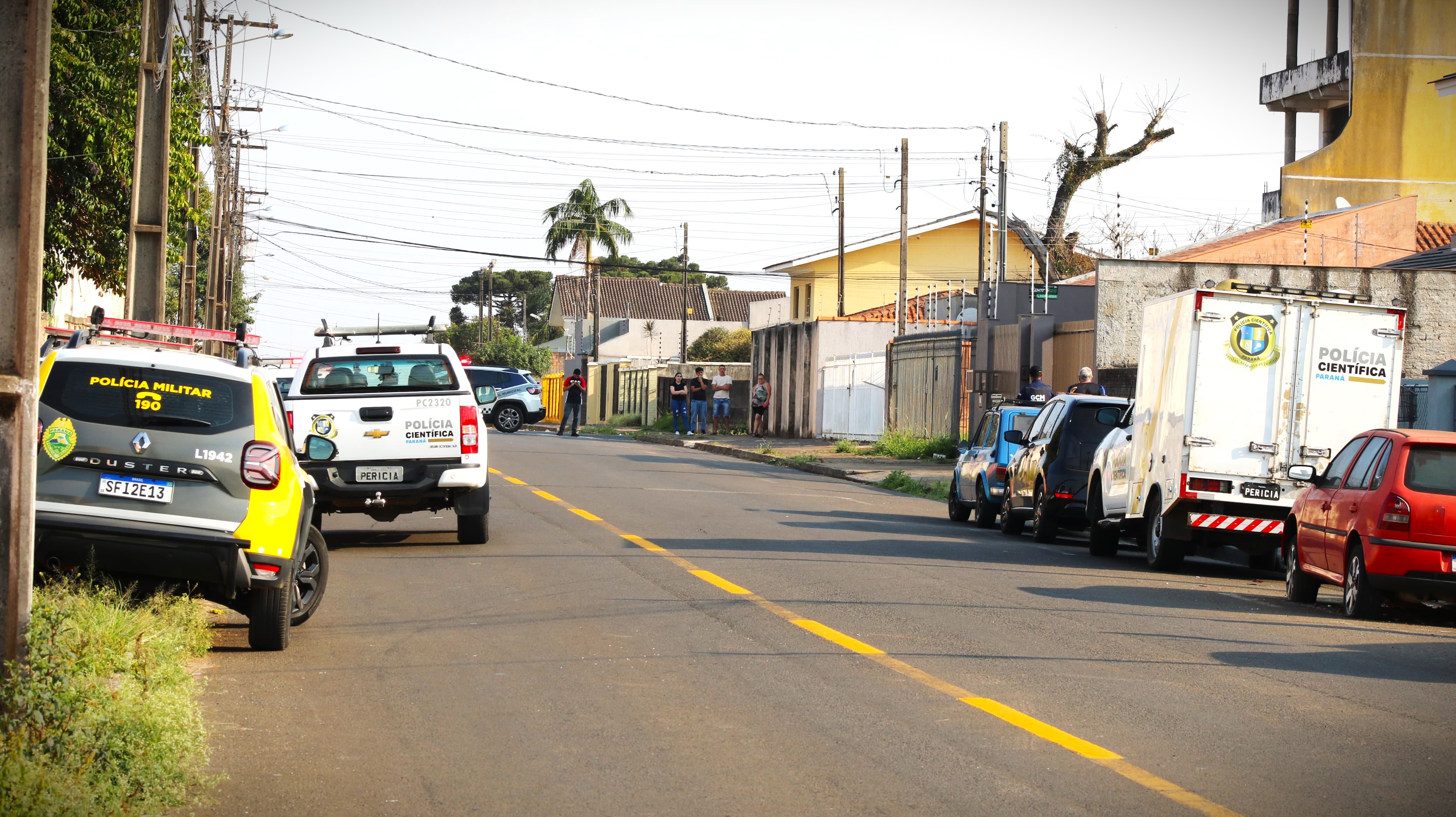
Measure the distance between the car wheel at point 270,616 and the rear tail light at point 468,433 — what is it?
5187 mm

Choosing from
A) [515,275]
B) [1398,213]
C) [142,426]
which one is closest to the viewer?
[142,426]

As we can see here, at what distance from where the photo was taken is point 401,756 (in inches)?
250

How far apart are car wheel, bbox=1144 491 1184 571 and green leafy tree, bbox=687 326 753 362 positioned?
56.6 meters

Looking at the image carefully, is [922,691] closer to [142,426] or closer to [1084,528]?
[142,426]

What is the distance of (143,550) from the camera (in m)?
8.06

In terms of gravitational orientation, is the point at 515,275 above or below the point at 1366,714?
above

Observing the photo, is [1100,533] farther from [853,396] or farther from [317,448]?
[853,396]

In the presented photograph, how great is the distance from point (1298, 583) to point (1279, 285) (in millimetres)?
14277

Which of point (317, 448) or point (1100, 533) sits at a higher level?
point (317, 448)

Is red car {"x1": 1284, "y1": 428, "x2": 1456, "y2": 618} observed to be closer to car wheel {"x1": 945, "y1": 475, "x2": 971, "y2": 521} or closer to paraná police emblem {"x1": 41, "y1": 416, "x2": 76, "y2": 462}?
car wheel {"x1": 945, "y1": 475, "x2": 971, "y2": 521}

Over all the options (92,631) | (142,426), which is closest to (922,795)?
(92,631)

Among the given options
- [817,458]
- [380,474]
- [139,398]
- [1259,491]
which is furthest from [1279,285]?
[139,398]

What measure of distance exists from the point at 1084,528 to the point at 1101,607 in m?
6.37

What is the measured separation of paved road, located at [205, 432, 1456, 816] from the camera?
5883 millimetres
